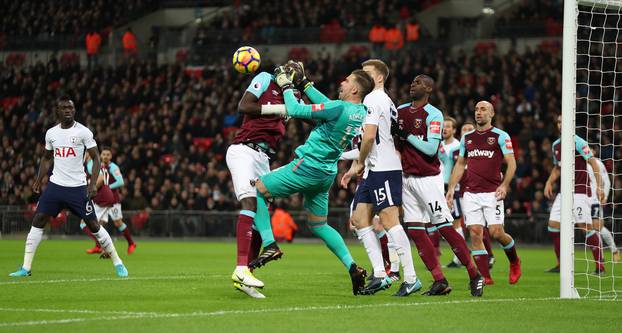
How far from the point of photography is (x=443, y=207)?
11.2 m

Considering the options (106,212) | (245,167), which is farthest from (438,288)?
(106,212)

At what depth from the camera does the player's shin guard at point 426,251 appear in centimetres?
1094

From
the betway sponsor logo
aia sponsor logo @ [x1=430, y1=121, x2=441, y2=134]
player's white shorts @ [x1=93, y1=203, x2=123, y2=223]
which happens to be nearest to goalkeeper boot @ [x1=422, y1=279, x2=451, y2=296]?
aia sponsor logo @ [x1=430, y1=121, x2=441, y2=134]

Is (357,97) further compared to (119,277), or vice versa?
(119,277)

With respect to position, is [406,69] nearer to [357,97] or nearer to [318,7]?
[318,7]

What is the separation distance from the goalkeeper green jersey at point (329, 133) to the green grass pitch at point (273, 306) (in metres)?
1.39

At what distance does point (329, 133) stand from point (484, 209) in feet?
14.7

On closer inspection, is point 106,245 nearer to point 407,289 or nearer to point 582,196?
point 407,289

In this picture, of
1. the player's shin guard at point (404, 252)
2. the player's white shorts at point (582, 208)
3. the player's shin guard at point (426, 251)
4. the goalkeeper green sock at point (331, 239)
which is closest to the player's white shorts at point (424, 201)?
the player's shin guard at point (426, 251)

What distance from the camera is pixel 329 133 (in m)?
10.3

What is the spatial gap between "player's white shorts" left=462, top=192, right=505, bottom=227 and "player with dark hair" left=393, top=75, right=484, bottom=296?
2731mm

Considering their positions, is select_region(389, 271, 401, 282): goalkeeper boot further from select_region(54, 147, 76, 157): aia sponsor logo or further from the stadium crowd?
the stadium crowd

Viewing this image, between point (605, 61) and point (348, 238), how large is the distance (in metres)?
9.13

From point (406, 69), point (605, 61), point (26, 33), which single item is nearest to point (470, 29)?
point (406, 69)
